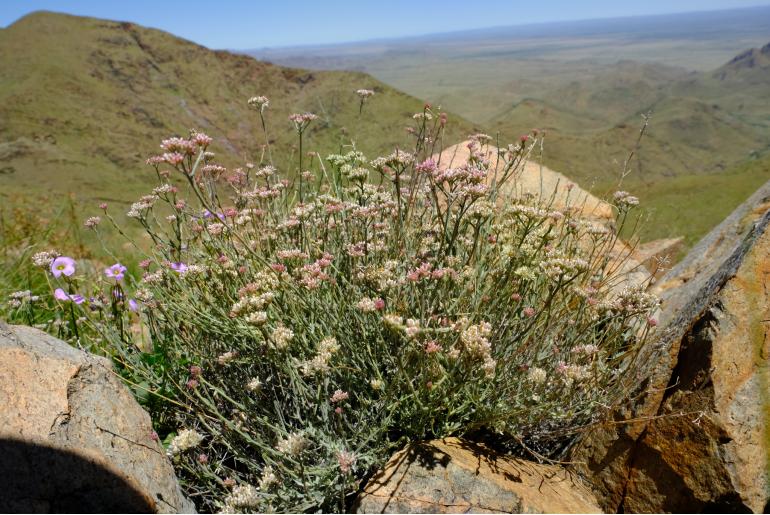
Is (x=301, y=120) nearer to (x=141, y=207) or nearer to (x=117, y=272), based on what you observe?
(x=141, y=207)

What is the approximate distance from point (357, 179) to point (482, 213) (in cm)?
111

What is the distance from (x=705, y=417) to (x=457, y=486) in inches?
61.8

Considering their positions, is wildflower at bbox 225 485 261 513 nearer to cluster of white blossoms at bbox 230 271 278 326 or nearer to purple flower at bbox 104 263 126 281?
cluster of white blossoms at bbox 230 271 278 326

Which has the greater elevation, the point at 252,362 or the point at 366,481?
the point at 252,362

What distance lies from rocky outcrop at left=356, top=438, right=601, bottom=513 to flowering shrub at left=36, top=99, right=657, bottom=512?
0.43ft

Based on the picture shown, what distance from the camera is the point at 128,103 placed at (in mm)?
57625

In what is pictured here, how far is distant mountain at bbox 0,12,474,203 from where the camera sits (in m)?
42.1

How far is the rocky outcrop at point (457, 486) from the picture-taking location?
9.16 ft

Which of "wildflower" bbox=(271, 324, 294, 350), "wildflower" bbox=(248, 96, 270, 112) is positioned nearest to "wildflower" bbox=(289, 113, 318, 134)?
"wildflower" bbox=(248, 96, 270, 112)

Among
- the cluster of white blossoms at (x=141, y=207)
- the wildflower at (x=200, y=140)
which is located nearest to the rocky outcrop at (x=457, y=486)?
the wildflower at (x=200, y=140)

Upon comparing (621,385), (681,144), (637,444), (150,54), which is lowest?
(681,144)

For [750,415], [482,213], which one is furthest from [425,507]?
[750,415]

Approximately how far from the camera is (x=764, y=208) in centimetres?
512

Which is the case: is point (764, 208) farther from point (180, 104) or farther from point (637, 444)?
point (180, 104)
